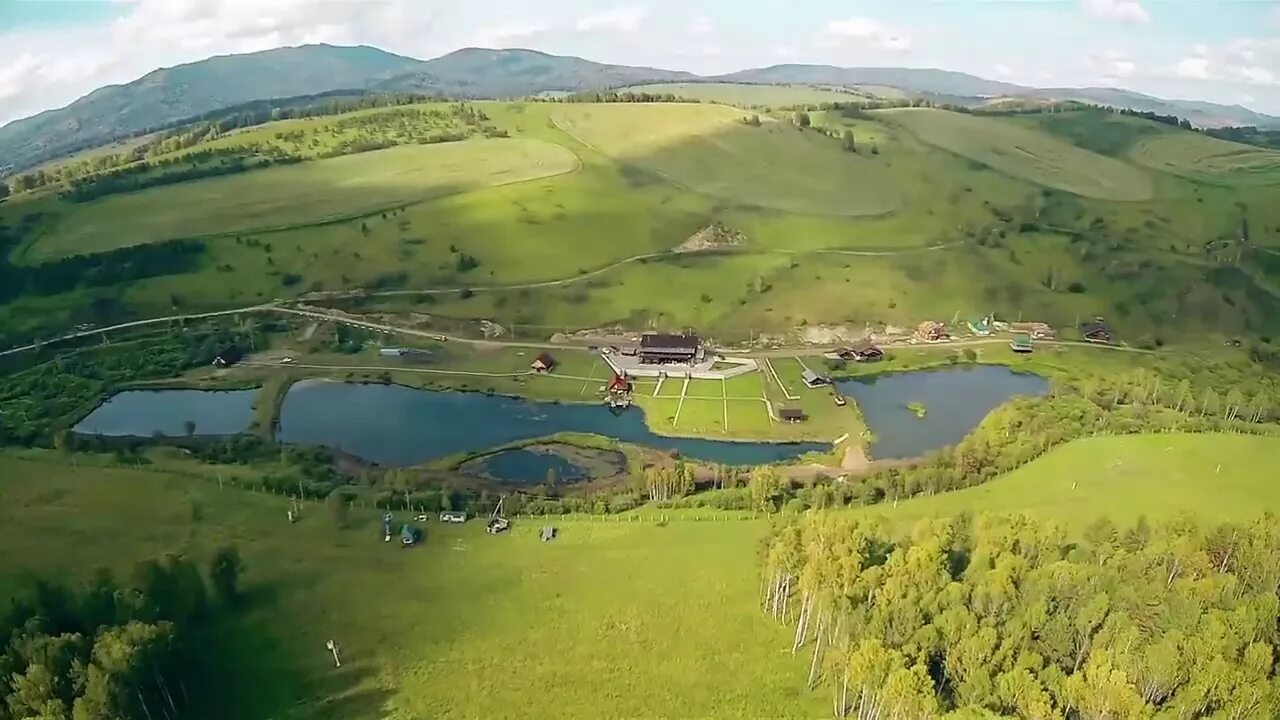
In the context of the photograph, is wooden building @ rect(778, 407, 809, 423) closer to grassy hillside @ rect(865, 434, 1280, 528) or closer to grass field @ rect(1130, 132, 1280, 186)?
grassy hillside @ rect(865, 434, 1280, 528)

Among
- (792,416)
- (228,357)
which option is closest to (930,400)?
(792,416)

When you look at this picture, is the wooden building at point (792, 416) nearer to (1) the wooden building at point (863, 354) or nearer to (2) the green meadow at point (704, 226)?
(1) the wooden building at point (863, 354)

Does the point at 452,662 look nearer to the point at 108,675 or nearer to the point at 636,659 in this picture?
the point at 636,659

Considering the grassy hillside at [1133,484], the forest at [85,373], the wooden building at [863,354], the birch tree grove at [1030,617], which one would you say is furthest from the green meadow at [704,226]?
the birch tree grove at [1030,617]

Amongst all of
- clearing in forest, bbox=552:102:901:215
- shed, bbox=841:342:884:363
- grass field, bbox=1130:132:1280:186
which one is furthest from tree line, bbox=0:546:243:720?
grass field, bbox=1130:132:1280:186

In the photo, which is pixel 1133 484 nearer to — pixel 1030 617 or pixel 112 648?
pixel 1030 617

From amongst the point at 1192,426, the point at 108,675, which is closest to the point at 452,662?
the point at 108,675
